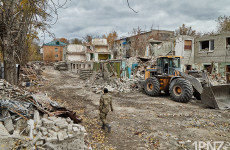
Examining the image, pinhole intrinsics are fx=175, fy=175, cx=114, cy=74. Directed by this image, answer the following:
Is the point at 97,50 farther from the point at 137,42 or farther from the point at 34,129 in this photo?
the point at 34,129

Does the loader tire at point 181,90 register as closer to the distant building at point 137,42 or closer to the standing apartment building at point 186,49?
the standing apartment building at point 186,49

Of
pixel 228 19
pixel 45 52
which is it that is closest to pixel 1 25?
pixel 228 19

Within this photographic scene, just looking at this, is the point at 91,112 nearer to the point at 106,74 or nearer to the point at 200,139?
the point at 200,139

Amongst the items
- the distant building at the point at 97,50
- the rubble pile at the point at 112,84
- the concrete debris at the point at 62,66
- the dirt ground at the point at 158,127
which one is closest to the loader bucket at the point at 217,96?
the dirt ground at the point at 158,127

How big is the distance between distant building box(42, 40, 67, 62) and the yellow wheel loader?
3873 centimetres

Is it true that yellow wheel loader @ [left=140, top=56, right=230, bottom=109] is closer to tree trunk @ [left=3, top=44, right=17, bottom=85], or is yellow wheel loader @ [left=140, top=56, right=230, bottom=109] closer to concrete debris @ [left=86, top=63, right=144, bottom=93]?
concrete debris @ [left=86, top=63, right=144, bottom=93]

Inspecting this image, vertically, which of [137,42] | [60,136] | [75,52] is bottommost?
[60,136]

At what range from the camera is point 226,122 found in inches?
241

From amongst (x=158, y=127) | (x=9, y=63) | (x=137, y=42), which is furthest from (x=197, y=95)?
(x=137, y=42)

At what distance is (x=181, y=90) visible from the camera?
9.07 metres

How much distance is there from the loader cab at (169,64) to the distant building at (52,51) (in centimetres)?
3890

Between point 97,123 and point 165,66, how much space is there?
21.0ft

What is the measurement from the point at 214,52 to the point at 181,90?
11908 millimetres

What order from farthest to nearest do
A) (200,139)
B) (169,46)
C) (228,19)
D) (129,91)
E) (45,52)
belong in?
(45,52) < (228,19) < (169,46) < (129,91) < (200,139)
